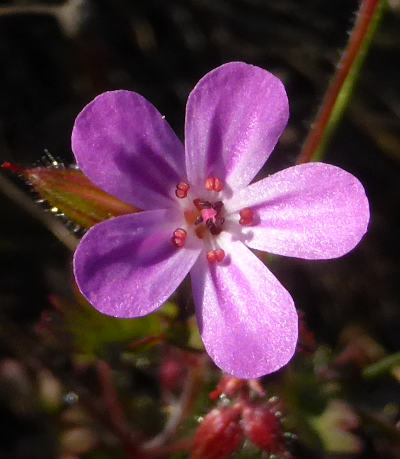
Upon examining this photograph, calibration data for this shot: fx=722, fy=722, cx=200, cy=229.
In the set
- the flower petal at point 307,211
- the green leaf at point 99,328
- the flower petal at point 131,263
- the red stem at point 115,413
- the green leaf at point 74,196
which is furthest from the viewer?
the red stem at point 115,413

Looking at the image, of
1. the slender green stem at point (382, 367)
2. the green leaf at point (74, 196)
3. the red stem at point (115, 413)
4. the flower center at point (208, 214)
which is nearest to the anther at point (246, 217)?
the flower center at point (208, 214)

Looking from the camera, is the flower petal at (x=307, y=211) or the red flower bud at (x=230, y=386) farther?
the red flower bud at (x=230, y=386)

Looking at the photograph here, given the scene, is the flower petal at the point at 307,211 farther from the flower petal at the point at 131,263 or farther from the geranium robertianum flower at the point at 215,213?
the flower petal at the point at 131,263

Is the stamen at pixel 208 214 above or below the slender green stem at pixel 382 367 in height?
above

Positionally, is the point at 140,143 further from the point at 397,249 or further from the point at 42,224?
the point at 397,249

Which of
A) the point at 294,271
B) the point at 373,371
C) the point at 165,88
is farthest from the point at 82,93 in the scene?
the point at 373,371

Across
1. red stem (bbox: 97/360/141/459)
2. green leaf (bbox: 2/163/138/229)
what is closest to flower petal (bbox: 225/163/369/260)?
green leaf (bbox: 2/163/138/229)

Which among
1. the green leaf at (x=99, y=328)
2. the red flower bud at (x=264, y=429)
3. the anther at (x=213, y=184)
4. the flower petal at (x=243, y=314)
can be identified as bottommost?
the red flower bud at (x=264, y=429)
